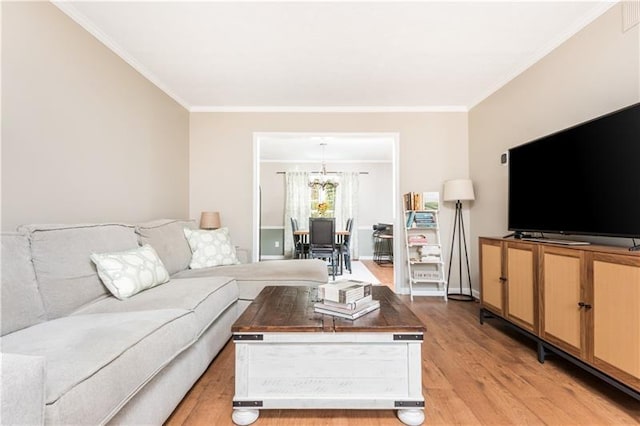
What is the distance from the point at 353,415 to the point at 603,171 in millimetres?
1943

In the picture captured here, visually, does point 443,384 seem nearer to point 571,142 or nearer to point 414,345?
point 414,345

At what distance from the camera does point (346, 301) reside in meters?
1.50

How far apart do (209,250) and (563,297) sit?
277 centimetres

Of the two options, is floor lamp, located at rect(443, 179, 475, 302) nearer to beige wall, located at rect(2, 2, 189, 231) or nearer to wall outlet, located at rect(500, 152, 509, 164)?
wall outlet, located at rect(500, 152, 509, 164)

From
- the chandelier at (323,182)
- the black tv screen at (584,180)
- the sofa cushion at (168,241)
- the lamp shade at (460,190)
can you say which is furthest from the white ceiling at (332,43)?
the chandelier at (323,182)

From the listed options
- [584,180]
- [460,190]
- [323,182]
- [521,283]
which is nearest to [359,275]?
[323,182]

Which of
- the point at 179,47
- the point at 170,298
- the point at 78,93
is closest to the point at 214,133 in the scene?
the point at 179,47

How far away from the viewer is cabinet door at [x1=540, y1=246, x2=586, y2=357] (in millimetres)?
1706

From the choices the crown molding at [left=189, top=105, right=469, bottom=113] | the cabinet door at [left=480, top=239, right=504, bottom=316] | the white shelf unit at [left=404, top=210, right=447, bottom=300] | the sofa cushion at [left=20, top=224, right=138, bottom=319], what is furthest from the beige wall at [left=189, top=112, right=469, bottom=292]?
the sofa cushion at [left=20, top=224, right=138, bottom=319]

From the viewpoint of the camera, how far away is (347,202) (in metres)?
7.12

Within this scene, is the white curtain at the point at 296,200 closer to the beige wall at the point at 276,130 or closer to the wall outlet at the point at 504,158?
the beige wall at the point at 276,130

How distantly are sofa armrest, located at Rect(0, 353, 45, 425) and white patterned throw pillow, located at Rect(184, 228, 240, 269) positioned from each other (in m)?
2.09

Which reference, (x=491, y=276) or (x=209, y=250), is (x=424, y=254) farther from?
(x=209, y=250)

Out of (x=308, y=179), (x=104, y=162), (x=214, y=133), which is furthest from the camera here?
(x=308, y=179)
